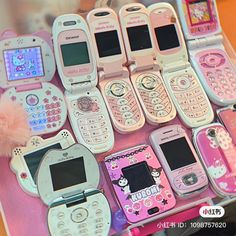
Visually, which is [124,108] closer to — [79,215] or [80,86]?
[80,86]

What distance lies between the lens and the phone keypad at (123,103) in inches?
33.7

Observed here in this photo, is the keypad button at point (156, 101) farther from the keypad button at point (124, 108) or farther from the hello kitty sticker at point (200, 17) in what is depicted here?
the hello kitty sticker at point (200, 17)

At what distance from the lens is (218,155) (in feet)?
2.77

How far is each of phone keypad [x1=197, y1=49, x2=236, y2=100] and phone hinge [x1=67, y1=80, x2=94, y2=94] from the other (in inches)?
9.5

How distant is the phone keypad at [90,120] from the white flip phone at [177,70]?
0.16 metres

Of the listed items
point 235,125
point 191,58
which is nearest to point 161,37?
point 191,58

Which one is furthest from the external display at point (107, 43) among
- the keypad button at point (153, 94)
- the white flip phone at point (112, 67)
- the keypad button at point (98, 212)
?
the keypad button at point (98, 212)

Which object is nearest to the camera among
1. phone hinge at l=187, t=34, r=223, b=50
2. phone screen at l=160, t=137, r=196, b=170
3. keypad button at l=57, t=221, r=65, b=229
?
keypad button at l=57, t=221, r=65, b=229

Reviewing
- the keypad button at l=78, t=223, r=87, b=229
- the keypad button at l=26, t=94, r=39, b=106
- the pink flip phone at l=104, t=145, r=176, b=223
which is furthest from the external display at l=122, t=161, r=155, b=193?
the keypad button at l=26, t=94, r=39, b=106

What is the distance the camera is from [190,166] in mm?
830

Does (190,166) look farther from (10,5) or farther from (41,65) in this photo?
(10,5)

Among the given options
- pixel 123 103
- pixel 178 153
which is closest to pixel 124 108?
pixel 123 103

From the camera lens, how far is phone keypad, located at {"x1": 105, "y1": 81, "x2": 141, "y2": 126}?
2.81ft

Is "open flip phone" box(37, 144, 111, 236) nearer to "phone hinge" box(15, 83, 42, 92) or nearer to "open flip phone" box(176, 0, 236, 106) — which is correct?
"phone hinge" box(15, 83, 42, 92)
